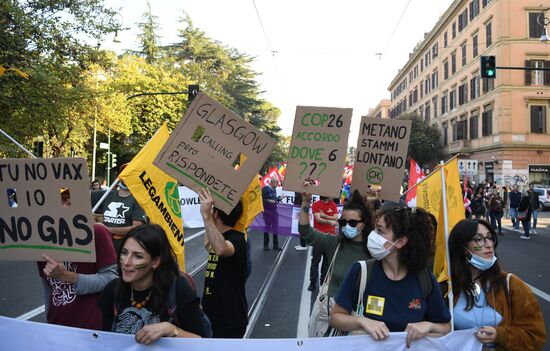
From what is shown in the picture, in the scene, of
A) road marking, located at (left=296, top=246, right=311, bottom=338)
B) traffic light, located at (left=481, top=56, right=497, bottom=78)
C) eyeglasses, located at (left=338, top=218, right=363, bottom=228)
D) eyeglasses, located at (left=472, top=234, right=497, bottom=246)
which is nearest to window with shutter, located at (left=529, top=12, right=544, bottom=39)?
traffic light, located at (left=481, top=56, right=497, bottom=78)

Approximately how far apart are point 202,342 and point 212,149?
4.88 ft

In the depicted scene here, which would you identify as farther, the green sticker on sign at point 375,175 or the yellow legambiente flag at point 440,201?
the green sticker on sign at point 375,175

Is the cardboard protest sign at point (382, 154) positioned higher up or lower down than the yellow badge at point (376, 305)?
higher up

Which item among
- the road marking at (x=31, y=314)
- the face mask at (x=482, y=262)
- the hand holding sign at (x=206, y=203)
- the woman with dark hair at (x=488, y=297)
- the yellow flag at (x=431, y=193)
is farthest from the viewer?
the road marking at (x=31, y=314)

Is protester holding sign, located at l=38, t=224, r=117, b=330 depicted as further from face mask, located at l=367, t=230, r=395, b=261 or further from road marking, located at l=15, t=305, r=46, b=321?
road marking, located at l=15, t=305, r=46, b=321

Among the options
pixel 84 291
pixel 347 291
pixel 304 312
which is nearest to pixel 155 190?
pixel 84 291

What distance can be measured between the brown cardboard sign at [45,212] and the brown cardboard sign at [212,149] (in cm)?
79

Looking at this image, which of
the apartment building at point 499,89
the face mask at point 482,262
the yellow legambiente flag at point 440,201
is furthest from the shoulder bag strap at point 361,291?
the apartment building at point 499,89

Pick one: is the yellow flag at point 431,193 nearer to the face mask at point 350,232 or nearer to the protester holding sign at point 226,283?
the face mask at point 350,232

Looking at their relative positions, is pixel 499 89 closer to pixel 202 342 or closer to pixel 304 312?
pixel 304 312

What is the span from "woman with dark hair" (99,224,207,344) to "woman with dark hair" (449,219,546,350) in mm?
1540

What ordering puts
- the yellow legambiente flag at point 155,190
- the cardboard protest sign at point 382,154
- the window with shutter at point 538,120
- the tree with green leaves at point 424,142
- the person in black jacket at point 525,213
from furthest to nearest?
1. the tree with green leaves at point 424,142
2. the window with shutter at point 538,120
3. the person in black jacket at point 525,213
4. the cardboard protest sign at point 382,154
5. the yellow legambiente flag at point 155,190

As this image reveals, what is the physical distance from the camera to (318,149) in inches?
168

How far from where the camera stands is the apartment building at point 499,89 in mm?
35375
